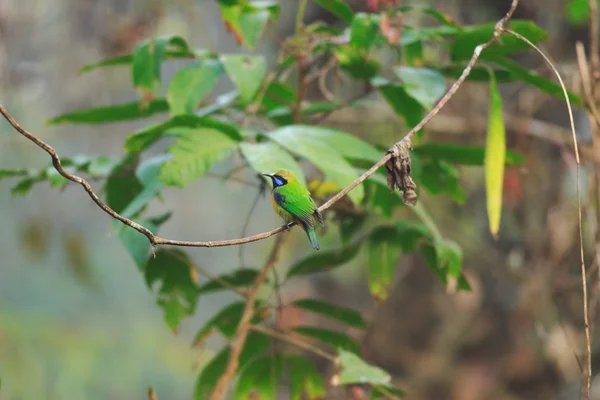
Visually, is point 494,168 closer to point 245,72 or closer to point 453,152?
point 453,152

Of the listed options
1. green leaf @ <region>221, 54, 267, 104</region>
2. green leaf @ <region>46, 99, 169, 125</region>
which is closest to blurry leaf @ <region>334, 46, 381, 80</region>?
green leaf @ <region>221, 54, 267, 104</region>

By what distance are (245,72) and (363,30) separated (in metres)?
0.22

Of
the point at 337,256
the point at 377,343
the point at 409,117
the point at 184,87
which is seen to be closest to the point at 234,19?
the point at 184,87

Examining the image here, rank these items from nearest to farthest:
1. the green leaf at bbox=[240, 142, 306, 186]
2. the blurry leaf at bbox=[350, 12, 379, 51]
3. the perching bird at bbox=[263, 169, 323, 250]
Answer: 1. the perching bird at bbox=[263, 169, 323, 250]
2. the green leaf at bbox=[240, 142, 306, 186]
3. the blurry leaf at bbox=[350, 12, 379, 51]

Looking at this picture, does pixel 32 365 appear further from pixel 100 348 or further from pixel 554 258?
pixel 554 258

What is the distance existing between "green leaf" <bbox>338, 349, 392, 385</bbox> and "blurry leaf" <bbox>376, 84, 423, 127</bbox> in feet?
1.43

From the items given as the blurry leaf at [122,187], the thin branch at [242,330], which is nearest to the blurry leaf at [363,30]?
the thin branch at [242,330]

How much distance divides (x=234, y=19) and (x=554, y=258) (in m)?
1.99

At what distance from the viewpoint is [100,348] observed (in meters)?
3.43

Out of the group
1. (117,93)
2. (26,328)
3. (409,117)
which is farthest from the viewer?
(117,93)

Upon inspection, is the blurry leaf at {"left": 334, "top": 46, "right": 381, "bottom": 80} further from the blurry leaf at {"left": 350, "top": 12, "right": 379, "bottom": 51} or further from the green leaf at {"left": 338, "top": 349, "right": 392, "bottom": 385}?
the green leaf at {"left": 338, "top": 349, "right": 392, "bottom": 385}

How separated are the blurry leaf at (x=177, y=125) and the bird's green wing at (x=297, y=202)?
26 centimetres

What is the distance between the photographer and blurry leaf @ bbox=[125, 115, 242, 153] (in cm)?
109

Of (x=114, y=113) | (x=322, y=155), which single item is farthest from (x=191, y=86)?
(x=322, y=155)
